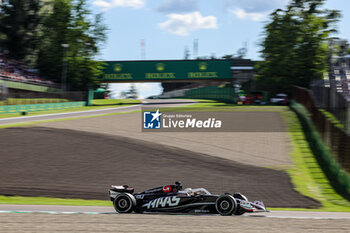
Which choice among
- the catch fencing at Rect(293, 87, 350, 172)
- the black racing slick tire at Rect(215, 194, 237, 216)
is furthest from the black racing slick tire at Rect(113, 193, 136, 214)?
the catch fencing at Rect(293, 87, 350, 172)

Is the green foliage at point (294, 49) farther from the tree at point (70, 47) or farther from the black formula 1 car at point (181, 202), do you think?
the black formula 1 car at point (181, 202)

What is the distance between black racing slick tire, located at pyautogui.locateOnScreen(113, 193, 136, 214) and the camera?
9.53 metres

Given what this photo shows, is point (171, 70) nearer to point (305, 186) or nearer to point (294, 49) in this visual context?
point (294, 49)

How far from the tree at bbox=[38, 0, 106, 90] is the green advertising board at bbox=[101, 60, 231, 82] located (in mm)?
4401

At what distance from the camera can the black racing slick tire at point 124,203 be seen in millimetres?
9531

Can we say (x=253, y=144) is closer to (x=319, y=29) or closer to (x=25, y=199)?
(x=25, y=199)

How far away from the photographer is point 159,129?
25.7m

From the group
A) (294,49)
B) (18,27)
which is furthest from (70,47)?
(294,49)

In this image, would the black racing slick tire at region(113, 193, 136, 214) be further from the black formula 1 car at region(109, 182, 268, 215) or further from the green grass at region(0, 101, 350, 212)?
the green grass at region(0, 101, 350, 212)

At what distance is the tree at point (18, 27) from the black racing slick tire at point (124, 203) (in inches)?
2239

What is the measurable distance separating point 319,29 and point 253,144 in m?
40.6

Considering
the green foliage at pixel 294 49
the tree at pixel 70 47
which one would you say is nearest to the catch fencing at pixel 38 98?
the tree at pixel 70 47

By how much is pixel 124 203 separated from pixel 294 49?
49.8 meters

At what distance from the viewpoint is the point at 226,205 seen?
8.95 m
